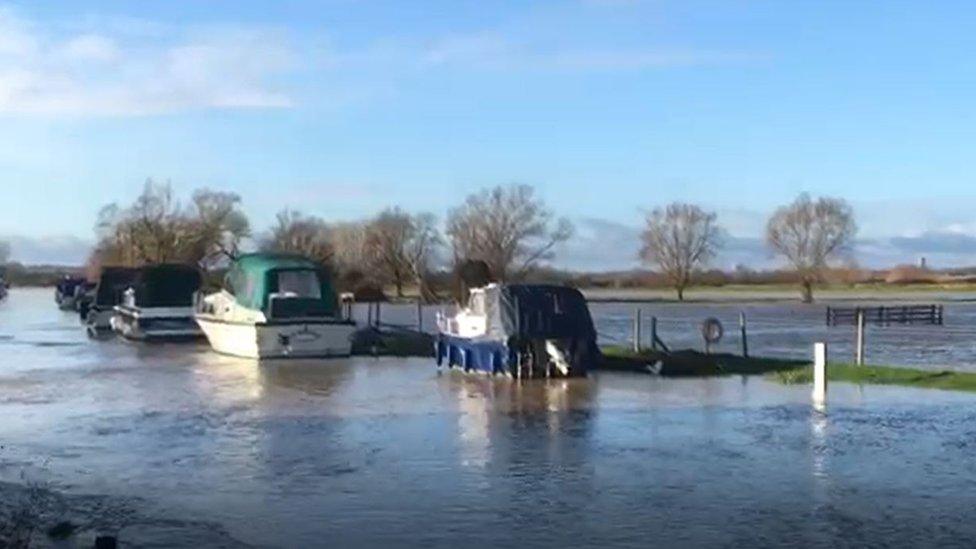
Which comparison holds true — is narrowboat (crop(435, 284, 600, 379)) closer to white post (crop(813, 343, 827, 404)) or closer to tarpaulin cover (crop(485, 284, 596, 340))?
tarpaulin cover (crop(485, 284, 596, 340))

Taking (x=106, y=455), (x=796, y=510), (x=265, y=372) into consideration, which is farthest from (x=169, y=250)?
(x=796, y=510)

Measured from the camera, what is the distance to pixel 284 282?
123 ft

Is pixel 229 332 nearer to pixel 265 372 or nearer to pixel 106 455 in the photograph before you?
pixel 265 372

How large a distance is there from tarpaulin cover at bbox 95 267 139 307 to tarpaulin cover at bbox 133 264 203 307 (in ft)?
14.3

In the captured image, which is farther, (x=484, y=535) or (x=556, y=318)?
(x=556, y=318)

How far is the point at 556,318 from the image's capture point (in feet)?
101

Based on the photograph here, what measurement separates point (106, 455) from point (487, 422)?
5.73m

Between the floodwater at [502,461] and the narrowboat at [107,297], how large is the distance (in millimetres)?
26828

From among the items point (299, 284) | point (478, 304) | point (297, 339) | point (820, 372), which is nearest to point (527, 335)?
point (478, 304)

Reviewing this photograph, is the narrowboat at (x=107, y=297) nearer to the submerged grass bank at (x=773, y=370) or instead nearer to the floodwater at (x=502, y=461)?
the submerged grass bank at (x=773, y=370)

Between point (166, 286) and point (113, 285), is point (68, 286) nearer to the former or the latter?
point (113, 285)

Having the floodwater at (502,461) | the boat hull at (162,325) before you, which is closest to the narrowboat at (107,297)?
the boat hull at (162,325)

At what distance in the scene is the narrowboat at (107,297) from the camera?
180 feet

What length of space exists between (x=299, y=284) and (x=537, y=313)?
8990 mm
